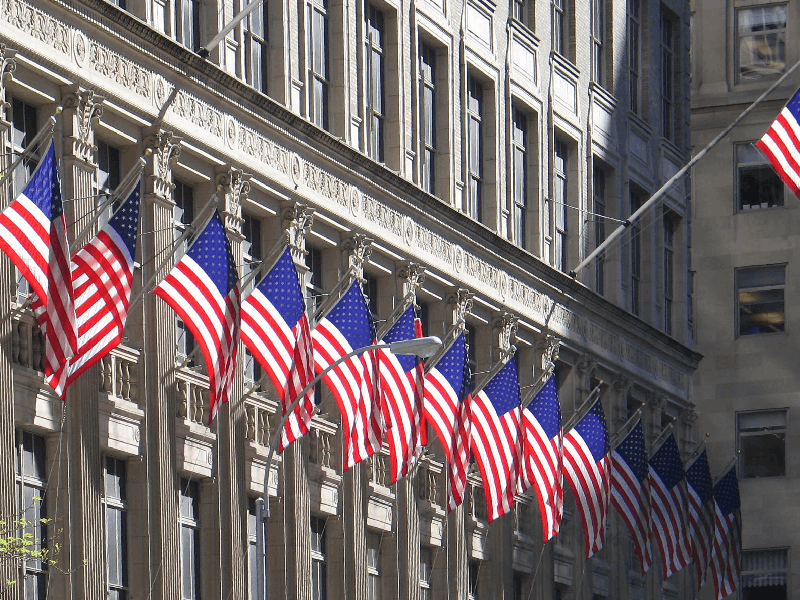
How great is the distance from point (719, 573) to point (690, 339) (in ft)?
41.1

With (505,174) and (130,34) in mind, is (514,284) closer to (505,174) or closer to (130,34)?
(505,174)

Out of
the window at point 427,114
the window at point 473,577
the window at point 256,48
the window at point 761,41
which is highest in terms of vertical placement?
the window at point 761,41

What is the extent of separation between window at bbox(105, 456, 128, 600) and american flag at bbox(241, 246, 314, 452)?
290 cm

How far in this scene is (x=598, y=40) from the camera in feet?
202

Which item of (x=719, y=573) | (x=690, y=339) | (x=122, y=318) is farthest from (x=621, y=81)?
(x=122, y=318)

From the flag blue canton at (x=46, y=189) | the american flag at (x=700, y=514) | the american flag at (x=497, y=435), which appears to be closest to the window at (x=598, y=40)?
the american flag at (x=700, y=514)

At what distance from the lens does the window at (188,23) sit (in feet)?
128

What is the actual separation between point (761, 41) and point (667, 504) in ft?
95.2

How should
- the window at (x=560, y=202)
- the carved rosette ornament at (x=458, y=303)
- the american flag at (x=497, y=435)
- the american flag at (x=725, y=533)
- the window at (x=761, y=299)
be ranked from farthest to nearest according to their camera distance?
the window at (x=761, y=299) → the window at (x=560, y=202) → the american flag at (x=725, y=533) → the carved rosette ornament at (x=458, y=303) → the american flag at (x=497, y=435)

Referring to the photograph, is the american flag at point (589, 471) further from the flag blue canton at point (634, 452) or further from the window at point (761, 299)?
the window at point (761, 299)

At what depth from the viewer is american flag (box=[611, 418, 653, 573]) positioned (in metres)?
49.4

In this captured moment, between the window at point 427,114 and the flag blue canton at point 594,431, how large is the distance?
628cm

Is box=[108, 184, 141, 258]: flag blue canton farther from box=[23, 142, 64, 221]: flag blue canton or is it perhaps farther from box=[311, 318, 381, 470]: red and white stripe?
box=[311, 318, 381, 470]: red and white stripe

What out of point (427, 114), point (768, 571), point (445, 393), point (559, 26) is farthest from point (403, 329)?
point (768, 571)
